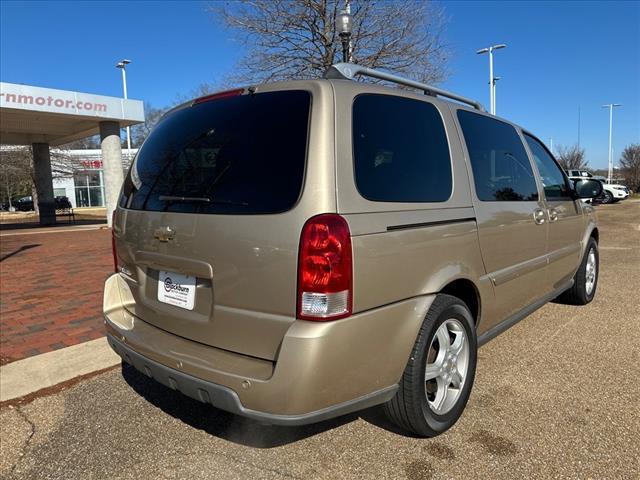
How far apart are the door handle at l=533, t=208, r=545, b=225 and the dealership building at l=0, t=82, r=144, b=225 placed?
48.6 feet

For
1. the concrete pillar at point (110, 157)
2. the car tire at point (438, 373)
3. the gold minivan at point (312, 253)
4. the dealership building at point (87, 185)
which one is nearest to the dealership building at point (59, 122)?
the concrete pillar at point (110, 157)

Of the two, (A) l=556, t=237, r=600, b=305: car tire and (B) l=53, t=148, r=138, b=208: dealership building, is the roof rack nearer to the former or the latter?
(A) l=556, t=237, r=600, b=305: car tire

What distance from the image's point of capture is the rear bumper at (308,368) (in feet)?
6.68

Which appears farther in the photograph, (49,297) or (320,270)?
(49,297)

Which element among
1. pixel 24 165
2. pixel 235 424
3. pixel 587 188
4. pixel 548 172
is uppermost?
pixel 24 165

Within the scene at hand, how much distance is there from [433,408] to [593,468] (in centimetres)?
81

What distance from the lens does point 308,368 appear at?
2.03 m

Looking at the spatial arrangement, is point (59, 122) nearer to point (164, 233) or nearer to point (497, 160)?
Result: point (164, 233)

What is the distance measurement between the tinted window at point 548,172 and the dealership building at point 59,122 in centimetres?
1448

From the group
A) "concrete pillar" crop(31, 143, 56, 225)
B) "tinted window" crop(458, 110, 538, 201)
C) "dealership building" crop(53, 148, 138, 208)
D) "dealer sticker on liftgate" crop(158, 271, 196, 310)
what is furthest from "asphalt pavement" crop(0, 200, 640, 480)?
"dealership building" crop(53, 148, 138, 208)

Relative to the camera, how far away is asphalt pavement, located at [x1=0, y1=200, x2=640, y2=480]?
2.46 metres

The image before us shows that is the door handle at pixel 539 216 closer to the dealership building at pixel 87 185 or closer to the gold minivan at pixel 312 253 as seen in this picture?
the gold minivan at pixel 312 253

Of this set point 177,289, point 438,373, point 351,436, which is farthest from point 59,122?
point 438,373

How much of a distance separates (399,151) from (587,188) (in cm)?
335
